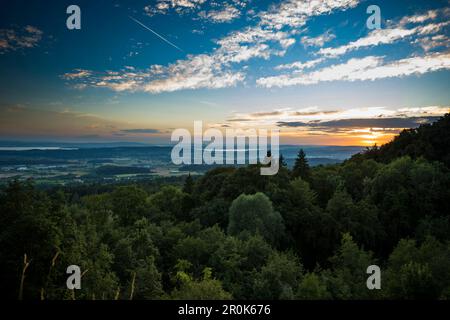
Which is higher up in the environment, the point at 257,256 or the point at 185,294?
the point at 185,294

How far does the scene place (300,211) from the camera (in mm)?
Result: 44500

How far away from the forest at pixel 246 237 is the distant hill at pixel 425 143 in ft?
1.03

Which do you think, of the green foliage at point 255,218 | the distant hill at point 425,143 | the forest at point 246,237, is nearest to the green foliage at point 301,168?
the forest at point 246,237

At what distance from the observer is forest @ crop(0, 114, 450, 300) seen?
16.5 metres

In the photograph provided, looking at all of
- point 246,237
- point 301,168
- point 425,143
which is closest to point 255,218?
point 246,237

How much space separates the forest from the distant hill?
0.31m

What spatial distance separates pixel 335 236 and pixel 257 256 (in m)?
17.7

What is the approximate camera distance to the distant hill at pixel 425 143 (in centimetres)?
6063

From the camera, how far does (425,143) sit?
2483 inches

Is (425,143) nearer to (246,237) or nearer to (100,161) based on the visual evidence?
(246,237)

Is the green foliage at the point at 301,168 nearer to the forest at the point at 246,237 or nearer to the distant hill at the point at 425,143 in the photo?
the forest at the point at 246,237
